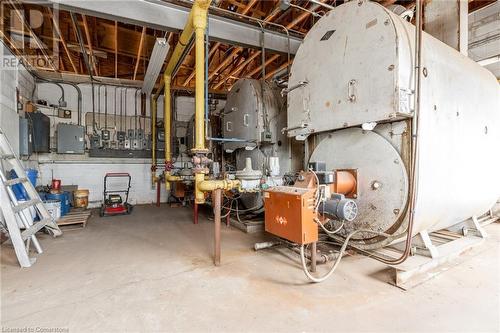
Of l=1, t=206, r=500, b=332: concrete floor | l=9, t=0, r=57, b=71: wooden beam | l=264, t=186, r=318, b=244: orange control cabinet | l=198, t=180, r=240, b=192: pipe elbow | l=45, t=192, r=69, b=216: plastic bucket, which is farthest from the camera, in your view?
l=45, t=192, r=69, b=216: plastic bucket

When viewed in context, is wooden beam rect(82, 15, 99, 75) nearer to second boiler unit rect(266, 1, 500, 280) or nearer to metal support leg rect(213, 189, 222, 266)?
second boiler unit rect(266, 1, 500, 280)

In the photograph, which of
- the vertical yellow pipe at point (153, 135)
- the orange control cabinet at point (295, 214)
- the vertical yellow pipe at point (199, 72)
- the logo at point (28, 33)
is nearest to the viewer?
the orange control cabinet at point (295, 214)

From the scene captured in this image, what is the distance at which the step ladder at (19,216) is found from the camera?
89.0 inches

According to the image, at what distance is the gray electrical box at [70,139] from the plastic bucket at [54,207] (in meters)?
1.66

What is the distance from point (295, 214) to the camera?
6.30ft

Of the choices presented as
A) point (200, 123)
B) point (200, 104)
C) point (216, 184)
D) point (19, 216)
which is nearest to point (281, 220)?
point (216, 184)

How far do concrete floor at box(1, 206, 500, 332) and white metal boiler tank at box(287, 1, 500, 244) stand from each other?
1.58ft

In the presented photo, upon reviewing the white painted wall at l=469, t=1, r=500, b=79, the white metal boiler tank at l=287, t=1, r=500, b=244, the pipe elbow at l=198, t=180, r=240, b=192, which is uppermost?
the white painted wall at l=469, t=1, r=500, b=79

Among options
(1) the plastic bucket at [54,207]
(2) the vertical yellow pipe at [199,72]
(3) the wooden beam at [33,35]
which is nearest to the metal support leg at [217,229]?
(2) the vertical yellow pipe at [199,72]

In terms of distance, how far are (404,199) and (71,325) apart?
7.64 feet

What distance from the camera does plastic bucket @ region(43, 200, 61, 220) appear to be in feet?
12.3

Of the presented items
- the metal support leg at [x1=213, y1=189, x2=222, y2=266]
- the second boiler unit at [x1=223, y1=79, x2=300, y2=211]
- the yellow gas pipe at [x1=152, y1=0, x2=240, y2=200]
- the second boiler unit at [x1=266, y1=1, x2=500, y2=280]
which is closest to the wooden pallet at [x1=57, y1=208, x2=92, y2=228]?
the yellow gas pipe at [x1=152, y1=0, x2=240, y2=200]

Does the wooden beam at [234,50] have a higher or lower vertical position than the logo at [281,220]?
higher

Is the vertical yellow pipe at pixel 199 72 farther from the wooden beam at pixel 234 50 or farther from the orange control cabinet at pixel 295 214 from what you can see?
the wooden beam at pixel 234 50
